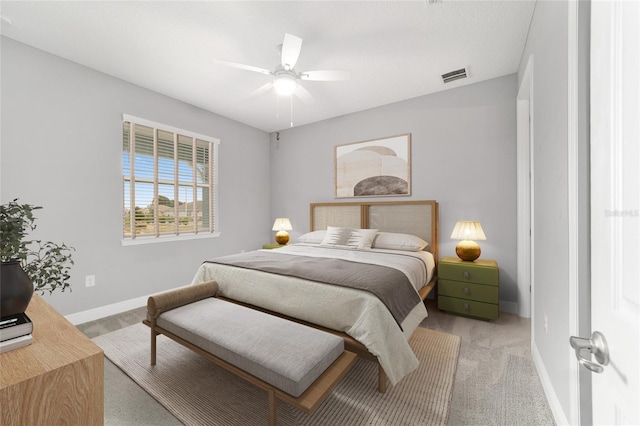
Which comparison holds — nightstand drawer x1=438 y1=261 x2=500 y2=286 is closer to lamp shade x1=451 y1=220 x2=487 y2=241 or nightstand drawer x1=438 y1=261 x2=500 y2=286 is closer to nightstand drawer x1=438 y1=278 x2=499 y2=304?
nightstand drawer x1=438 y1=278 x2=499 y2=304

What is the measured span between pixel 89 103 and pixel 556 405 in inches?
185

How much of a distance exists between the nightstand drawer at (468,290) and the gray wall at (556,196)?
2.24ft

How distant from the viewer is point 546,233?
166 cm

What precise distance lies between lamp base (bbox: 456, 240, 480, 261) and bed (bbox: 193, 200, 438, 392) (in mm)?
349

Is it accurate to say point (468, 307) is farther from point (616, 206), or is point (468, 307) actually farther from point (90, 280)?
point (90, 280)

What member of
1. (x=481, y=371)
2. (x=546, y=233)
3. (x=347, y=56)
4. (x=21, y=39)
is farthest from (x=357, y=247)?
(x=21, y=39)

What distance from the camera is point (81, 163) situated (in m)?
2.77

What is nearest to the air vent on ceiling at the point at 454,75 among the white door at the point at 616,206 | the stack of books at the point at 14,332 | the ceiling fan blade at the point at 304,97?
the ceiling fan blade at the point at 304,97

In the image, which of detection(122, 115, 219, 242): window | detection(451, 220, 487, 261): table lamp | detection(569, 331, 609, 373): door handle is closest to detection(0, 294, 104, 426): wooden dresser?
detection(569, 331, 609, 373): door handle

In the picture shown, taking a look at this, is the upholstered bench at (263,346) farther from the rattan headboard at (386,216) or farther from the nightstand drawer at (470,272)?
the rattan headboard at (386,216)

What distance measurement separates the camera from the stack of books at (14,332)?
0.85 m

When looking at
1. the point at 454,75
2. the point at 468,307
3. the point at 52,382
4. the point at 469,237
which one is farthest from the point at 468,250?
the point at 52,382

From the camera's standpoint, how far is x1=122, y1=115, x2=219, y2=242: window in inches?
125

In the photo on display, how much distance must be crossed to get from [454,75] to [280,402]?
3.60 metres
